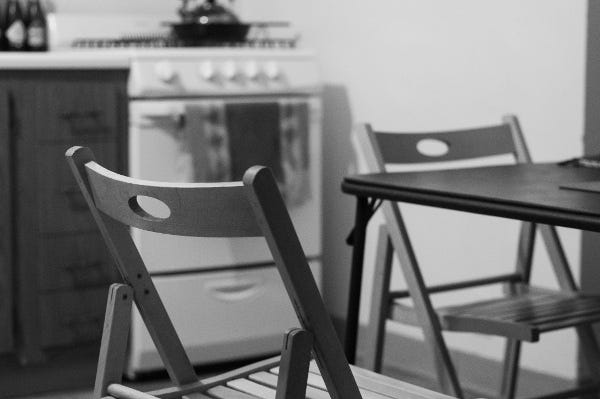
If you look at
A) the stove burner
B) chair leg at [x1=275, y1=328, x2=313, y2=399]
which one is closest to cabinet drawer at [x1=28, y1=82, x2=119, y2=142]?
the stove burner

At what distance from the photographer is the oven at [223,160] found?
3.33 metres

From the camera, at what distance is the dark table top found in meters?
1.56

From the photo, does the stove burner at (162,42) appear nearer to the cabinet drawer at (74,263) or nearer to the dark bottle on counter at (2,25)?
the dark bottle on counter at (2,25)

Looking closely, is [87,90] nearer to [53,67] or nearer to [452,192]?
[53,67]

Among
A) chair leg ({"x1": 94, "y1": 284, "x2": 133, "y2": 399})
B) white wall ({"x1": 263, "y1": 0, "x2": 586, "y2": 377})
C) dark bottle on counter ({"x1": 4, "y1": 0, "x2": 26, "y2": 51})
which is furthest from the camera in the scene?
dark bottle on counter ({"x1": 4, "y1": 0, "x2": 26, "y2": 51})

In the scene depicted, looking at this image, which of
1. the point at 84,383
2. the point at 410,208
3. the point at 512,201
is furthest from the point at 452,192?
the point at 84,383

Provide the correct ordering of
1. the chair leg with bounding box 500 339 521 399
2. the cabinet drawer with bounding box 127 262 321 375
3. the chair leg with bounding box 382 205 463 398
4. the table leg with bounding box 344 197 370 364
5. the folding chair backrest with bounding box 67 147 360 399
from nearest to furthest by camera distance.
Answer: the folding chair backrest with bounding box 67 147 360 399, the table leg with bounding box 344 197 370 364, the chair leg with bounding box 382 205 463 398, the chair leg with bounding box 500 339 521 399, the cabinet drawer with bounding box 127 262 321 375

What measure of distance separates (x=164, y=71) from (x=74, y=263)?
0.63 metres

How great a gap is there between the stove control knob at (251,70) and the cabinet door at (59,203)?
0.40 m

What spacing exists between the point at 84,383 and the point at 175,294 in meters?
0.39

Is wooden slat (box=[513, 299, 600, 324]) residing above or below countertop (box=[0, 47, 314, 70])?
below

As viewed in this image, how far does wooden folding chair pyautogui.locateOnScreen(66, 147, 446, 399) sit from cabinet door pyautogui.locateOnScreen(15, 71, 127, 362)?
1.67m

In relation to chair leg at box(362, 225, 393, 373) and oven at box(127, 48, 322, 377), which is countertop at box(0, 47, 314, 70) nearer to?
oven at box(127, 48, 322, 377)

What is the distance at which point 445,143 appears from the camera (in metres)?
2.42
